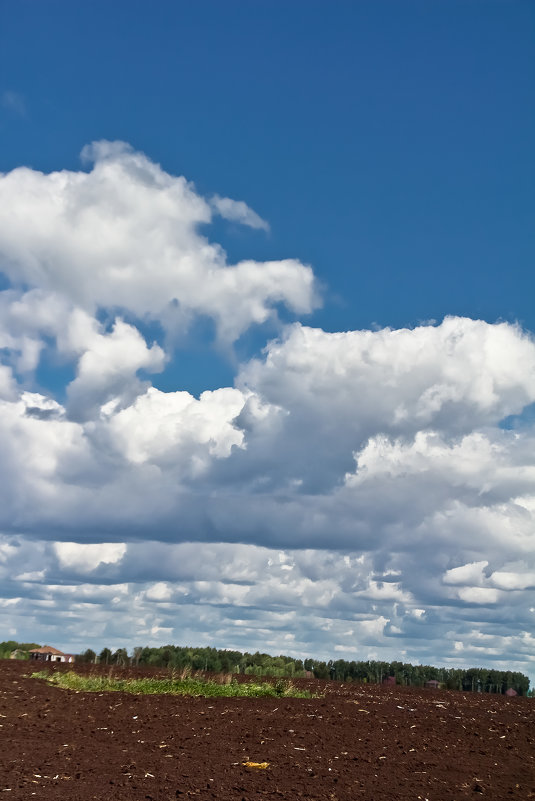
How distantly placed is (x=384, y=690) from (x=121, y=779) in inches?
570

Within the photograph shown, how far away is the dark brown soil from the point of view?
12.8 metres

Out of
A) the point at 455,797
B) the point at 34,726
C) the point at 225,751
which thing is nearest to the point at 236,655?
the point at 34,726

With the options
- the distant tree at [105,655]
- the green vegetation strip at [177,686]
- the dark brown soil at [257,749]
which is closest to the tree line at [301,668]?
the distant tree at [105,655]

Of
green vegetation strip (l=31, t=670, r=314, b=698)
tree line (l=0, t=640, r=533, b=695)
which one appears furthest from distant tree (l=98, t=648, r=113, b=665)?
green vegetation strip (l=31, t=670, r=314, b=698)

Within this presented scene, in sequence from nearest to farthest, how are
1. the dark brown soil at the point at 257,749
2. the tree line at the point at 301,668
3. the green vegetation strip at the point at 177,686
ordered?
the dark brown soil at the point at 257,749 < the green vegetation strip at the point at 177,686 < the tree line at the point at 301,668

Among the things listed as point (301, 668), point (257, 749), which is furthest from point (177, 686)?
point (301, 668)

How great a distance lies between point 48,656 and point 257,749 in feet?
69.9

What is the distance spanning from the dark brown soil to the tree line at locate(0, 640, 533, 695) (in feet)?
35.1

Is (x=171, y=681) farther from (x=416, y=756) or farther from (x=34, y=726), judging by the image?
(x=416, y=756)

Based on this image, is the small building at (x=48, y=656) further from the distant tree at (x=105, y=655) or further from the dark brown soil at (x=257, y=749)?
the dark brown soil at (x=257, y=749)

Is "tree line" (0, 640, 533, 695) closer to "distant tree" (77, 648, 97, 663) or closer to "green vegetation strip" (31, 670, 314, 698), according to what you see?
"distant tree" (77, 648, 97, 663)

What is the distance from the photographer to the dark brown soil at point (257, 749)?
42.1 ft

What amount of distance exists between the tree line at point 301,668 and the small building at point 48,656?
0.51 metres

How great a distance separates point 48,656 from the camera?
3356 cm
